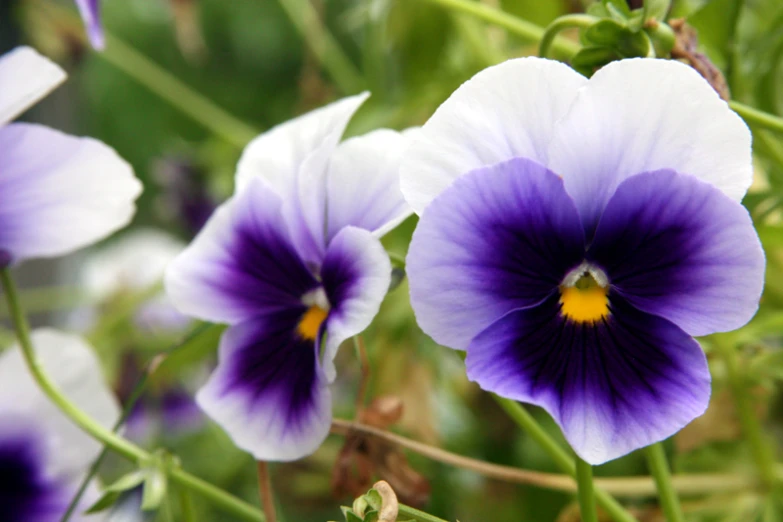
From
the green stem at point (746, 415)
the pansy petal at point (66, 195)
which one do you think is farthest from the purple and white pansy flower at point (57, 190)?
the green stem at point (746, 415)

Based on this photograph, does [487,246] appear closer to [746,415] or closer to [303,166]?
[303,166]

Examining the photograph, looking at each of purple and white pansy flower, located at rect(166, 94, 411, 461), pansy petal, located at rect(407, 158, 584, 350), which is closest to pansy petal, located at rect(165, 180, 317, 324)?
purple and white pansy flower, located at rect(166, 94, 411, 461)

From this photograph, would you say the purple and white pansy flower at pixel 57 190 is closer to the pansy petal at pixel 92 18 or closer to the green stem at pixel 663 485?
the pansy petal at pixel 92 18

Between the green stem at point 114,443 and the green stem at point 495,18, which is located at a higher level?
the green stem at point 495,18

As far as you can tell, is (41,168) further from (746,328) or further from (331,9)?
(331,9)

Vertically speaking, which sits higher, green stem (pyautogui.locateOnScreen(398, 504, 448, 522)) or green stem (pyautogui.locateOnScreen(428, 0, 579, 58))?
green stem (pyautogui.locateOnScreen(428, 0, 579, 58))

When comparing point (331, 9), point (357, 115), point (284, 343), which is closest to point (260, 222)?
point (284, 343)

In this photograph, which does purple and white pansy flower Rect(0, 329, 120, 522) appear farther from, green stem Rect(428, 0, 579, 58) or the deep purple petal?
green stem Rect(428, 0, 579, 58)

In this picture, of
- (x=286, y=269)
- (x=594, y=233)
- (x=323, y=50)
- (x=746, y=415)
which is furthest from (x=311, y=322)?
(x=323, y=50)
